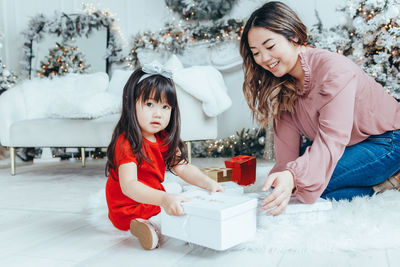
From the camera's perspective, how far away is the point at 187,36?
10.5 feet

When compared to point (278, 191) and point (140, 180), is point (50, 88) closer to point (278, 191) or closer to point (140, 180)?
point (140, 180)

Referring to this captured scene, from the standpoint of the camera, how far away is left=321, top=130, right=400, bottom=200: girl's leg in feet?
4.10

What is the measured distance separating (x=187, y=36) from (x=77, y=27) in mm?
1087

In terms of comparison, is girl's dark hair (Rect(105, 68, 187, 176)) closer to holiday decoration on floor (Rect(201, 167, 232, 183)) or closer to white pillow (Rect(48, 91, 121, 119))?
holiday decoration on floor (Rect(201, 167, 232, 183))

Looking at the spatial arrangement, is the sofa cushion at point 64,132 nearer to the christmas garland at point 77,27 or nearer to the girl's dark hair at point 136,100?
the girl's dark hair at point 136,100

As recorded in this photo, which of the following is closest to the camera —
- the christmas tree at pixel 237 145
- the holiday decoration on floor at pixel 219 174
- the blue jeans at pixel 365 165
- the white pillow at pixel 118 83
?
the blue jeans at pixel 365 165

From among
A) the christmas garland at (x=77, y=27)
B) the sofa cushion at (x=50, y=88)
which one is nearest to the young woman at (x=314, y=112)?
the sofa cushion at (x=50, y=88)

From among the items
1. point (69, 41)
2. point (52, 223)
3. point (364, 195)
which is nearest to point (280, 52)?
point (364, 195)

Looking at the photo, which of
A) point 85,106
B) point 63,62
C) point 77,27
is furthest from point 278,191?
point 77,27

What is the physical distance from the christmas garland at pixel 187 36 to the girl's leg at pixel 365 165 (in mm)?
1974

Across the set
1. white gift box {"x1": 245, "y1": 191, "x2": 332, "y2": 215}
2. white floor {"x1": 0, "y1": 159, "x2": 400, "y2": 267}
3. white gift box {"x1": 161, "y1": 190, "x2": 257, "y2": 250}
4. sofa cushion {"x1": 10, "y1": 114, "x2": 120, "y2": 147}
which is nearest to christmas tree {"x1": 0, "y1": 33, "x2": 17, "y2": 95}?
sofa cushion {"x1": 10, "y1": 114, "x2": 120, "y2": 147}

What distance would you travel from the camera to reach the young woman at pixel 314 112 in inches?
37.9

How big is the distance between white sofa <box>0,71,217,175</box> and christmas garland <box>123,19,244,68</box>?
88 centimetres

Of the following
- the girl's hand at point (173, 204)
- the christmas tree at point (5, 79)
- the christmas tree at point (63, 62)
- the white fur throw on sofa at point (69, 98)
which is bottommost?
the girl's hand at point (173, 204)
